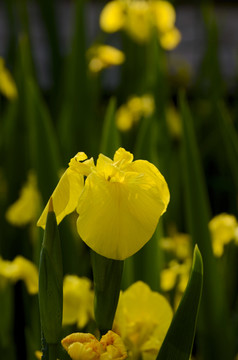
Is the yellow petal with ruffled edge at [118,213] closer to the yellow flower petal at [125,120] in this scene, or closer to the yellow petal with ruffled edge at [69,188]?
the yellow petal with ruffled edge at [69,188]

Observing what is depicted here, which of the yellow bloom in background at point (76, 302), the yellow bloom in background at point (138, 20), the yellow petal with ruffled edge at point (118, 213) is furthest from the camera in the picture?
the yellow bloom in background at point (138, 20)

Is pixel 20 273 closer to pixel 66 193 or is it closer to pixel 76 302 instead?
pixel 76 302

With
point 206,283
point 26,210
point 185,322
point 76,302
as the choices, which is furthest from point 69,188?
point 26,210

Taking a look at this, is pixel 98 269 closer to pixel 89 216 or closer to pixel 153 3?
pixel 89 216

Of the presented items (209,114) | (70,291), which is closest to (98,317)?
(70,291)

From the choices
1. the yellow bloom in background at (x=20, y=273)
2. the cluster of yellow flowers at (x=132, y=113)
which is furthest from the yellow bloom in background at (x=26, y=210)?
the cluster of yellow flowers at (x=132, y=113)
